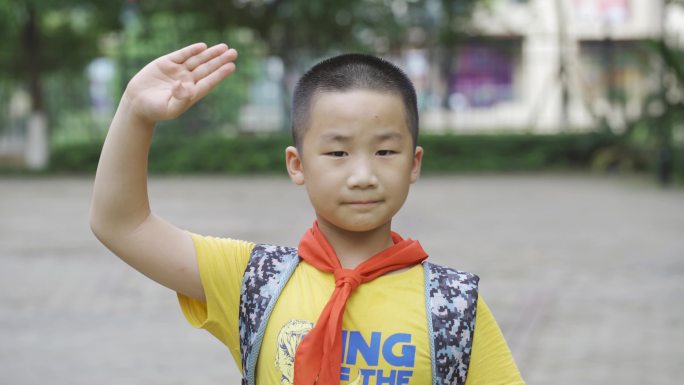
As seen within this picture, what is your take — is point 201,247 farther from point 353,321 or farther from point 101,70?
point 101,70

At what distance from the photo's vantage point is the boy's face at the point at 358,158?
230 centimetres

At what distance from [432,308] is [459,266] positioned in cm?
668

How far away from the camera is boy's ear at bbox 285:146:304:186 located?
2438mm

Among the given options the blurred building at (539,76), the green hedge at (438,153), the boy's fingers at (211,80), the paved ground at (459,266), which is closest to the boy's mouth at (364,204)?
the boy's fingers at (211,80)

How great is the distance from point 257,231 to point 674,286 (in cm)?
441

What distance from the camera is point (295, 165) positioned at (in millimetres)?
2477

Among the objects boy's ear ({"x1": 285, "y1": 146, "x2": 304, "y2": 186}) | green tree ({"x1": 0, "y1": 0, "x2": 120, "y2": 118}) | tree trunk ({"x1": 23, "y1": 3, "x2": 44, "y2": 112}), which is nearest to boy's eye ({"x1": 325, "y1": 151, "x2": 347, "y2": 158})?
boy's ear ({"x1": 285, "y1": 146, "x2": 304, "y2": 186})

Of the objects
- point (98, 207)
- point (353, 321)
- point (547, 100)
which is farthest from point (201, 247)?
point (547, 100)

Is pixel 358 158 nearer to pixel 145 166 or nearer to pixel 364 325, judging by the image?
pixel 364 325

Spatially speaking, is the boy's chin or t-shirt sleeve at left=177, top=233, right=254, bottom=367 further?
t-shirt sleeve at left=177, top=233, right=254, bottom=367

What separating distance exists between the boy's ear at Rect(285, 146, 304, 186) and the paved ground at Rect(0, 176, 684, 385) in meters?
3.29

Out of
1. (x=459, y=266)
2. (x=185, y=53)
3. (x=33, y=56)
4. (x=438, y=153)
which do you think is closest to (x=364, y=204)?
(x=185, y=53)

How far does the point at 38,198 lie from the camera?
15.3 m

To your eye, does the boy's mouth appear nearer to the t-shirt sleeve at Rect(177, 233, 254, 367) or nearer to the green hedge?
the t-shirt sleeve at Rect(177, 233, 254, 367)
